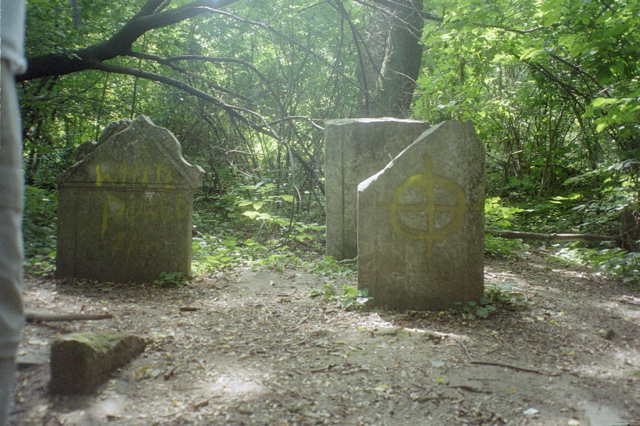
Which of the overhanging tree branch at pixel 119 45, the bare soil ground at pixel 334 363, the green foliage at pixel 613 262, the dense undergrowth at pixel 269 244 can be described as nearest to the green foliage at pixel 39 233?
the dense undergrowth at pixel 269 244

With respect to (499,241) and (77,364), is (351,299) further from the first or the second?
(499,241)

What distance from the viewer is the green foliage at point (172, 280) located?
4.71 metres

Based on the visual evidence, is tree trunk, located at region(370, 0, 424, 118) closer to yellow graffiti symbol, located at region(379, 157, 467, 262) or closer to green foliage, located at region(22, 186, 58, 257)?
yellow graffiti symbol, located at region(379, 157, 467, 262)

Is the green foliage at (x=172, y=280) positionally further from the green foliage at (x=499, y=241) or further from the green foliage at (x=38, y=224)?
the green foliage at (x=499, y=241)

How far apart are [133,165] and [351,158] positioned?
2.59 metres

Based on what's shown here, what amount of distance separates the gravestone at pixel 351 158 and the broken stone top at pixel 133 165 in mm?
1965

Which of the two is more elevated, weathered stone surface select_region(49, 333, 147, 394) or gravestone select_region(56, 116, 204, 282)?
gravestone select_region(56, 116, 204, 282)

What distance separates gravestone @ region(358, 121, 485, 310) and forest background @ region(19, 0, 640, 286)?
4.67 feet

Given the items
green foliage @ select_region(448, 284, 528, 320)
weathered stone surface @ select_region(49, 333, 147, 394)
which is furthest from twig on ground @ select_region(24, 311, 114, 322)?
green foliage @ select_region(448, 284, 528, 320)

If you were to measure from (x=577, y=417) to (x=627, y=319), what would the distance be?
207cm

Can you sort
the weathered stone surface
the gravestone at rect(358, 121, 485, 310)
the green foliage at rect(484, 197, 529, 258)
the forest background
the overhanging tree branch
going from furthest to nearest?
the green foliage at rect(484, 197, 529, 258) < the overhanging tree branch < the forest background < the gravestone at rect(358, 121, 485, 310) < the weathered stone surface

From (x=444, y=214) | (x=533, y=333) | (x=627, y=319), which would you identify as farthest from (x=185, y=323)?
(x=627, y=319)

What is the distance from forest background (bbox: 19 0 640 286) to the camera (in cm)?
564

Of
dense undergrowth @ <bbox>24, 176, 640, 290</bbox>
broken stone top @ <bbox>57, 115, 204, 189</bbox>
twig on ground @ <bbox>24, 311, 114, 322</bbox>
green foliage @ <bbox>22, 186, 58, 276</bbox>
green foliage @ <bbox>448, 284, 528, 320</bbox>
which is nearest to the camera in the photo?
twig on ground @ <bbox>24, 311, 114, 322</bbox>
